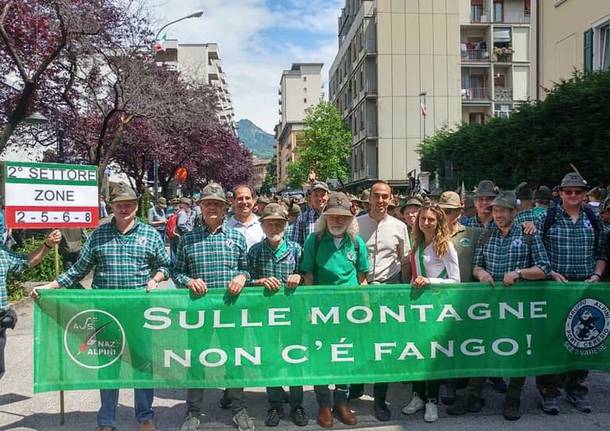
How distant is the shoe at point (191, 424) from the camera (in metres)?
4.68

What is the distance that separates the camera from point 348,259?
488 centimetres

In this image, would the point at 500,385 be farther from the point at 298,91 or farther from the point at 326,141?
the point at 298,91

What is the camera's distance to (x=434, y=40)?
47625 millimetres

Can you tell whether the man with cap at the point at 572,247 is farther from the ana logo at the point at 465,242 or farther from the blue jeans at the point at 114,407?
the blue jeans at the point at 114,407

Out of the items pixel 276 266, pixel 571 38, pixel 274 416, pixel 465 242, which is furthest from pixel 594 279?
pixel 571 38

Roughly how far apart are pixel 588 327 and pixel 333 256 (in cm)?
234

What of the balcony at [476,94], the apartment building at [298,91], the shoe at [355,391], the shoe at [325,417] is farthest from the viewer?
the apartment building at [298,91]

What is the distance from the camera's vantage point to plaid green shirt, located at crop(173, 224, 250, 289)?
4680 millimetres

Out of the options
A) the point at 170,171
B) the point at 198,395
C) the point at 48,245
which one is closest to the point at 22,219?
the point at 48,245

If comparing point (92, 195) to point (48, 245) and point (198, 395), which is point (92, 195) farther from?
point (198, 395)

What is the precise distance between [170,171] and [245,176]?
45.7 ft

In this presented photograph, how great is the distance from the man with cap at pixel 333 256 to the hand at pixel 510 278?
117cm

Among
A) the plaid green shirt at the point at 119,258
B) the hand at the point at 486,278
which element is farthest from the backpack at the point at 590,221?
the plaid green shirt at the point at 119,258

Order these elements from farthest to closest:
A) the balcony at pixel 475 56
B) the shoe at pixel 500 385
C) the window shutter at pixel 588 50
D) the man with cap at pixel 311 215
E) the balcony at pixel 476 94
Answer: the balcony at pixel 476 94 → the balcony at pixel 475 56 → the window shutter at pixel 588 50 → the man with cap at pixel 311 215 → the shoe at pixel 500 385
